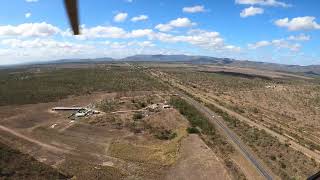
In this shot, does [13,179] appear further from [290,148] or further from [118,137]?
[290,148]

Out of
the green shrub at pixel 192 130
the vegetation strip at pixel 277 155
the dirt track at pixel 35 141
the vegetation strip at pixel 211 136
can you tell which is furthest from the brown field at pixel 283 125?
the dirt track at pixel 35 141

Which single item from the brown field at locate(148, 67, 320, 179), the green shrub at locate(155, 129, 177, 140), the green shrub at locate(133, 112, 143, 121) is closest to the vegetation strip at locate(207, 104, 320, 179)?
the brown field at locate(148, 67, 320, 179)

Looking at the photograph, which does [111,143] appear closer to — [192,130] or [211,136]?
[192,130]

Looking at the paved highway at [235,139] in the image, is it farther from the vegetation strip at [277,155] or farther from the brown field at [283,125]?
the brown field at [283,125]

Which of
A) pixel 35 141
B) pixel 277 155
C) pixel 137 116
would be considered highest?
pixel 137 116

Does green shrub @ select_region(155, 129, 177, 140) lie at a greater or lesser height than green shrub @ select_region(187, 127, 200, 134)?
lesser

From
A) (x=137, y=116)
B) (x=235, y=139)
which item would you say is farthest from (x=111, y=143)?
(x=235, y=139)

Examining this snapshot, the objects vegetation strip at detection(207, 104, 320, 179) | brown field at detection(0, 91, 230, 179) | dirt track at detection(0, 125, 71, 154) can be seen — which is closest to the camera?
brown field at detection(0, 91, 230, 179)

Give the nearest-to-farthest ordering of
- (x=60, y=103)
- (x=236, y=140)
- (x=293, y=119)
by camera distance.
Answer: (x=236, y=140), (x=293, y=119), (x=60, y=103)

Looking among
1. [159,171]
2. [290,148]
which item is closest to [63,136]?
[159,171]

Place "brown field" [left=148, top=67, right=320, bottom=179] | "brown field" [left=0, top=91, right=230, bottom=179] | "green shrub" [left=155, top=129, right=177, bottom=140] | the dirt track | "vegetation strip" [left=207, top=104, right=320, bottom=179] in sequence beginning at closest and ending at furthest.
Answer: "brown field" [left=0, top=91, right=230, bottom=179] → "vegetation strip" [left=207, top=104, right=320, bottom=179] → "brown field" [left=148, top=67, right=320, bottom=179] → the dirt track → "green shrub" [left=155, top=129, right=177, bottom=140]

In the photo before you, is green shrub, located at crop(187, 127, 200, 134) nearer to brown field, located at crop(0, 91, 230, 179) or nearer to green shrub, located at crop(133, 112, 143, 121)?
brown field, located at crop(0, 91, 230, 179)
